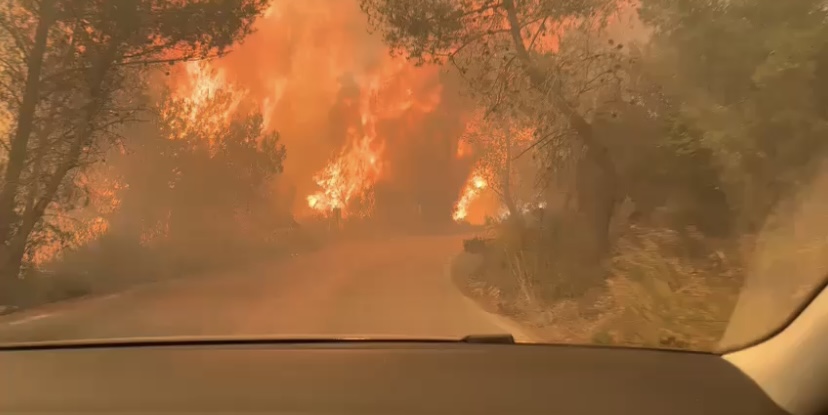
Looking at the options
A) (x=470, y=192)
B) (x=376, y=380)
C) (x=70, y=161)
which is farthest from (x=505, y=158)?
(x=70, y=161)

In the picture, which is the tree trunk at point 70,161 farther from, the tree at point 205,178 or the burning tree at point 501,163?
the burning tree at point 501,163

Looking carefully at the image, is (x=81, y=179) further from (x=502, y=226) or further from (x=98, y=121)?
(x=502, y=226)

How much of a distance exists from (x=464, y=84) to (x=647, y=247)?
2.62 m

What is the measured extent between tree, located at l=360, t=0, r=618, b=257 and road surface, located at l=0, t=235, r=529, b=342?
5.74 ft

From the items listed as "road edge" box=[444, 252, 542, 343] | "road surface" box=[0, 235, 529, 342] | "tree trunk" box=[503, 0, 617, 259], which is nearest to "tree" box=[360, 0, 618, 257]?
"tree trunk" box=[503, 0, 617, 259]

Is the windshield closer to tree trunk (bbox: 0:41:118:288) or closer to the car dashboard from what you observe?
tree trunk (bbox: 0:41:118:288)

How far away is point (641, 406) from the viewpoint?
7.90ft

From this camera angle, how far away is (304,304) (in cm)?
537

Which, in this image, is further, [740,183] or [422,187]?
[422,187]

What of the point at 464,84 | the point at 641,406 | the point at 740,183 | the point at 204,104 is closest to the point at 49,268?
the point at 204,104

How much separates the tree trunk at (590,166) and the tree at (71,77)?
113 inches

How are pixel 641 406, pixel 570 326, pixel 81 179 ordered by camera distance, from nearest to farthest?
pixel 641 406
pixel 570 326
pixel 81 179

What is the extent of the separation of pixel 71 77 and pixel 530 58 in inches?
201

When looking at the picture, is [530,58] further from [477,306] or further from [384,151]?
[477,306]
